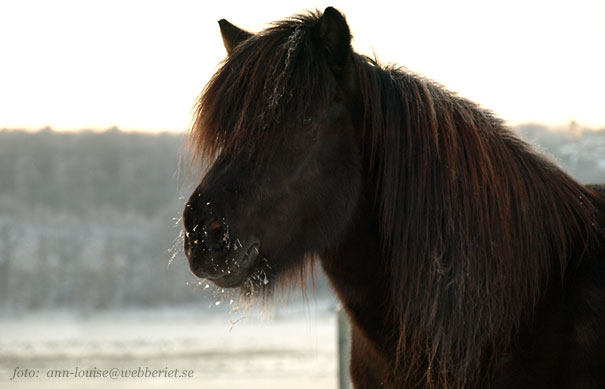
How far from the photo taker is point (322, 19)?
2396 millimetres

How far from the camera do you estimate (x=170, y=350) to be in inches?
738

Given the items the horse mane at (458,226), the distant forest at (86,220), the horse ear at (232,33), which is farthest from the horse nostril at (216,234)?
the distant forest at (86,220)

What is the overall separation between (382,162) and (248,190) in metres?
0.60

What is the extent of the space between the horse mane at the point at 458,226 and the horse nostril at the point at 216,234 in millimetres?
674

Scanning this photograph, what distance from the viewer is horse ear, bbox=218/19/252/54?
286 centimetres

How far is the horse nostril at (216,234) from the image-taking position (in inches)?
86.9

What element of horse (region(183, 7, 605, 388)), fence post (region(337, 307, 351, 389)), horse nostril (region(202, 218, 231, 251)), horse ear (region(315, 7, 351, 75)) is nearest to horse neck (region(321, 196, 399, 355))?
horse (region(183, 7, 605, 388))

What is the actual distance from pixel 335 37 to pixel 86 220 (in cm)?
2767

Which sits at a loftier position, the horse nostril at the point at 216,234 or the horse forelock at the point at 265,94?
the horse forelock at the point at 265,94

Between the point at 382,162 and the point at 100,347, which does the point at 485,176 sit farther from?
the point at 100,347

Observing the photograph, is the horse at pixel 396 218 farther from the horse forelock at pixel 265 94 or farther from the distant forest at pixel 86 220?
the distant forest at pixel 86 220

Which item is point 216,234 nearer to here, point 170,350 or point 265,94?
point 265,94

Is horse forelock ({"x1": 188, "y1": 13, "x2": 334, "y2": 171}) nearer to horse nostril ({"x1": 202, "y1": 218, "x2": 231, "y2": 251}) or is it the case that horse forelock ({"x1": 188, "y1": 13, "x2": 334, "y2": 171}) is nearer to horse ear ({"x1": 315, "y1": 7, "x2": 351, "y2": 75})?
horse ear ({"x1": 315, "y1": 7, "x2": 351, "y2": 75})

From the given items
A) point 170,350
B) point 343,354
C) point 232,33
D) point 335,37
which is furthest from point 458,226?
point 170,350
